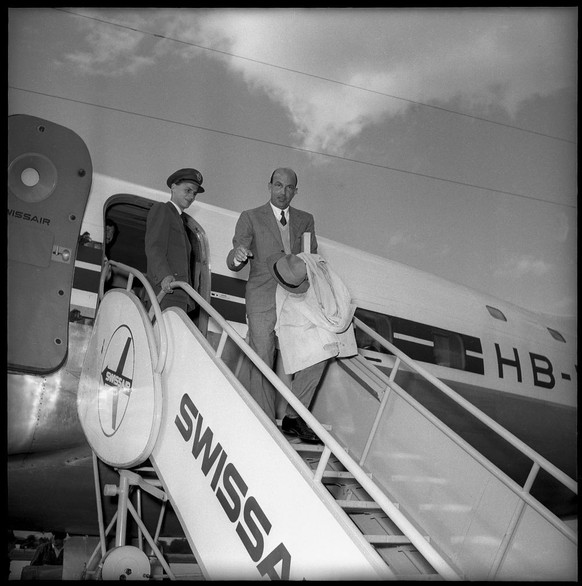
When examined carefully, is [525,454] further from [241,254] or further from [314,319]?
→ [241,254]

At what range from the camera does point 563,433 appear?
4.99 meters

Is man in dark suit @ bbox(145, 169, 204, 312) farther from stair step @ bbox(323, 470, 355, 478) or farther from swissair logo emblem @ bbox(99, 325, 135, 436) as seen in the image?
stair step @ bbox(323, 470, 355, 478)

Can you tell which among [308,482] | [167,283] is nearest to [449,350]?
[167,283]

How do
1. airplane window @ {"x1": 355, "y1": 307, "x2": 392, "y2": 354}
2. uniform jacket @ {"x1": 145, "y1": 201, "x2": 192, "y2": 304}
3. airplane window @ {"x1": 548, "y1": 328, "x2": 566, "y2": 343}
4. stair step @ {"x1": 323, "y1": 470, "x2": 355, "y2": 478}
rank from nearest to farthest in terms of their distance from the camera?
stair step @ {"x1": 323, "y1": 470, "x2": 355, "y2": 478}, uniform jacket @ {"x1": 145, "y1": 201, "x2": 192, "y2": 304}, airplane window @ {"x1": 355, "y1": 307, "x2": 392, "y2": 354}, airplane window @ {"x1": 548, "y1": 328, "x2": 566, "y2": 343}

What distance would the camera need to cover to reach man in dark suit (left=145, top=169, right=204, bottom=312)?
334cm

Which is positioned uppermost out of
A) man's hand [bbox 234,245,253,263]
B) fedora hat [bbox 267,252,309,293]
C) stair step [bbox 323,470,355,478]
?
man's hand [bbox 234,245,253,263]

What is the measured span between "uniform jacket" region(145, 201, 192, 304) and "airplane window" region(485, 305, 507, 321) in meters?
2.64

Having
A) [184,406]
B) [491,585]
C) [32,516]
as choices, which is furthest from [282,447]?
[32,516]

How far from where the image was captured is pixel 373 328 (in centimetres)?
417

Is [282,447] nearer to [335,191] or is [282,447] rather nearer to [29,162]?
[29,162]

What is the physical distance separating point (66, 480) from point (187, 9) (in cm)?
284

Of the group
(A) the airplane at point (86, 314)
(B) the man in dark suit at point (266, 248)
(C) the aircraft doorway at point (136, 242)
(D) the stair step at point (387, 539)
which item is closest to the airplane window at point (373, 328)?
(A) the airplane at point (86, 314)

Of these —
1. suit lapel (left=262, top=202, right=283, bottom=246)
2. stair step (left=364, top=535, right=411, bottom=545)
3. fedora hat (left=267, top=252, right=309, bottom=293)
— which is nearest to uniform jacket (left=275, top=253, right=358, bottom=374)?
fedora hat (left=267, top=252, right=309, bottom=293)

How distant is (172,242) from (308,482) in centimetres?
194
